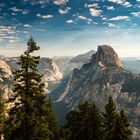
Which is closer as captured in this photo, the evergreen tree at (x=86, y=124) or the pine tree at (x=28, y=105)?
the pine tree at (x=28, y=105)

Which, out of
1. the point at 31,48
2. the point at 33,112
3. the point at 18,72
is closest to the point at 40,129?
the point at 33,112

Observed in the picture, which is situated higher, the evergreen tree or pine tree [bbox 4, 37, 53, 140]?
pine tree [bbox 4, 37, 53, 140]

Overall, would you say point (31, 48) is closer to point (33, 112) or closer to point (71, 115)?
point (33, 112)

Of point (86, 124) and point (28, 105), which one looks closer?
point (28, 105)

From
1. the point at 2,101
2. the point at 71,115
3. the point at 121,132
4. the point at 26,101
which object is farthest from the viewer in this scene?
the point at 71,115

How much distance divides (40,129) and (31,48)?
30.9 feet

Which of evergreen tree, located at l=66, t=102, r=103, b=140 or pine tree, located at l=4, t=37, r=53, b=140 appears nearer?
pine tree, located at l=4, t=37, r=53, b=140

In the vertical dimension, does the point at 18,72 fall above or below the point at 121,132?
above

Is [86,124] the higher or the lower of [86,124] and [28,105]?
the lower

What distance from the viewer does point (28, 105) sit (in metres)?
34.5

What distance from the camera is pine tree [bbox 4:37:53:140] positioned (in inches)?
1355

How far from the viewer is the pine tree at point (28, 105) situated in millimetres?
34406

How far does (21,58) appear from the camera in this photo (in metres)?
35.1

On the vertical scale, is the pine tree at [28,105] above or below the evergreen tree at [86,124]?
above
